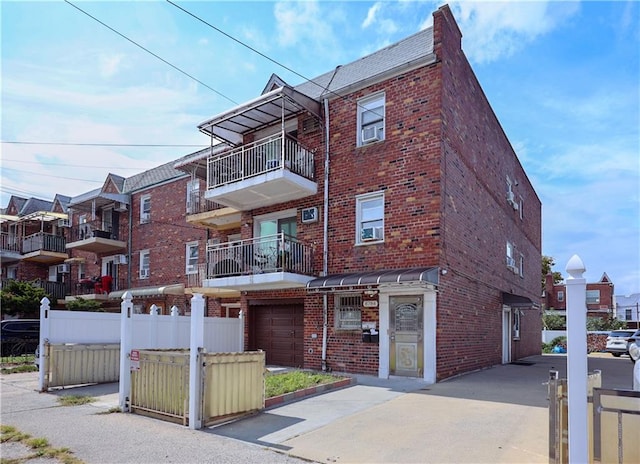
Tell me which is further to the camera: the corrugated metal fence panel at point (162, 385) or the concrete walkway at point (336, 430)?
the corrugated metal fence panel at point (162, 385)

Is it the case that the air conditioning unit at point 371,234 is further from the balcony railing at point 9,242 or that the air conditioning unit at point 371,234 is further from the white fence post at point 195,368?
the balcony railing at point 9,242

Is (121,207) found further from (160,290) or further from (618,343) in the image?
(618,343)

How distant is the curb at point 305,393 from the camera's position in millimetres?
8953

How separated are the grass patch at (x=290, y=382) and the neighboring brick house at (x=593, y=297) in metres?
43.3

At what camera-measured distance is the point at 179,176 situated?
73.6 ft

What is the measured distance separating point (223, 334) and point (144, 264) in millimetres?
Result: 9940

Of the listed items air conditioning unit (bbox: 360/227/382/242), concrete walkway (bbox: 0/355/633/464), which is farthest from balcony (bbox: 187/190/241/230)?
concrete walkway (bbox: 0/355/633/464)

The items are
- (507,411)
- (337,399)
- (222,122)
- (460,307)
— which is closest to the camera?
(507,411)

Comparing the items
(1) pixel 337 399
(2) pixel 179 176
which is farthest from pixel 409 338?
(2) pixel 179 176

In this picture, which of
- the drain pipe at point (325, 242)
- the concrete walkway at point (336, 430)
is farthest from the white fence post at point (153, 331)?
the drain pipe at point (325, 242)

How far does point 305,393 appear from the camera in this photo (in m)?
9.80

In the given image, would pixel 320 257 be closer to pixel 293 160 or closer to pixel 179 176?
pixel 293 160

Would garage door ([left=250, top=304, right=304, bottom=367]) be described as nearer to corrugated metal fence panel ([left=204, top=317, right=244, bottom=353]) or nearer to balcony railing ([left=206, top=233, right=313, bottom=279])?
corrugated metal fence panel ([left=204, top=317, right=244, bottom=353])

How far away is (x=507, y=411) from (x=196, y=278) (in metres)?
15.1
